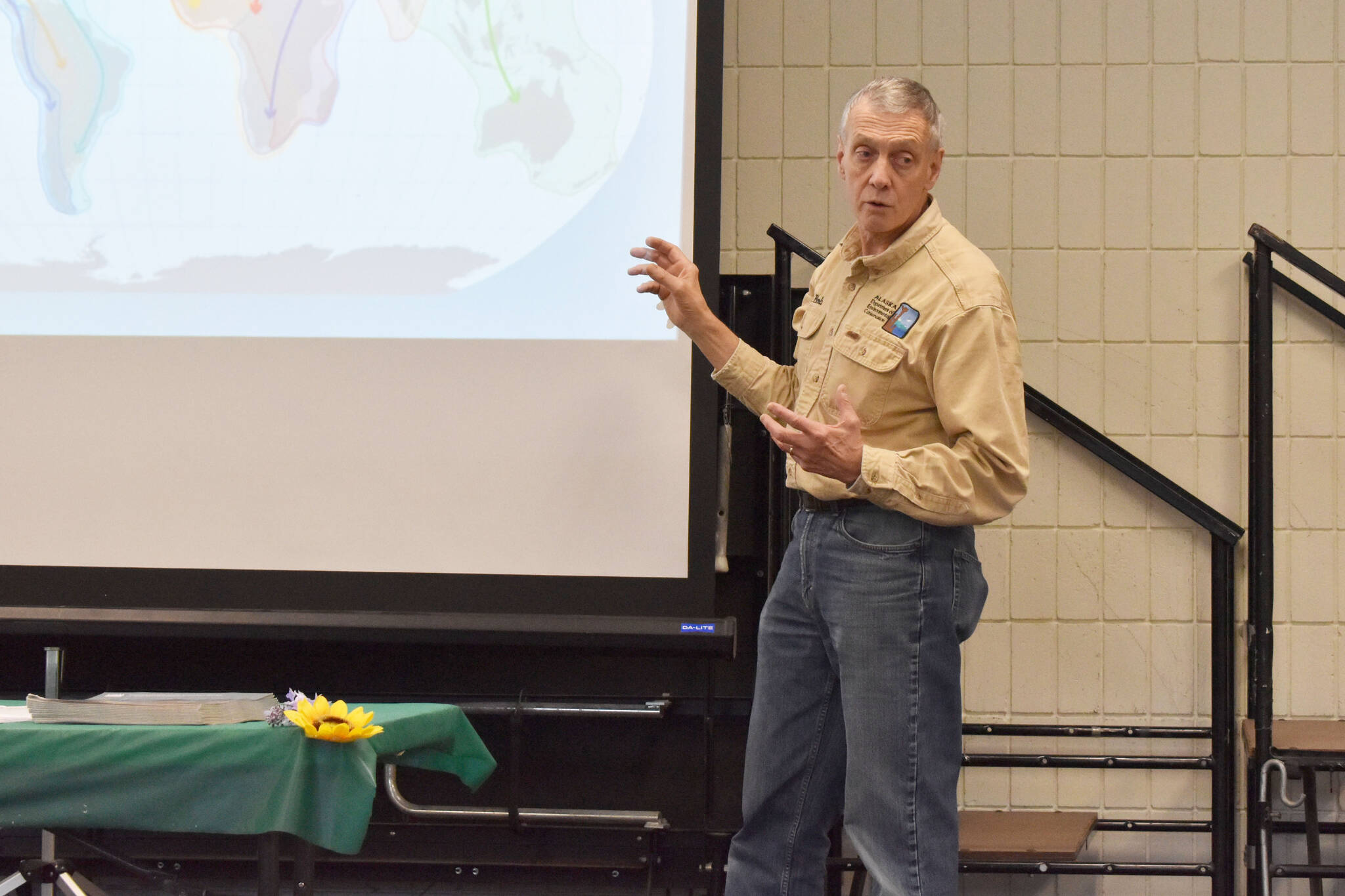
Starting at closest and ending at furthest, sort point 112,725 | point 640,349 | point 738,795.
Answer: point 112,725, point 640,349, point 738,795

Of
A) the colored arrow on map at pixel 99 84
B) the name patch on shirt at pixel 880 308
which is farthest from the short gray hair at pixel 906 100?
the colored arrow on map at pixel 99 84

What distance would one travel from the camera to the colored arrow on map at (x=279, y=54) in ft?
8.03

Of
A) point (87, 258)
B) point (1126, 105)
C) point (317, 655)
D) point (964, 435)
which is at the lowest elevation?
point (317, 655)

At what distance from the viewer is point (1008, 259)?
2.80 metres

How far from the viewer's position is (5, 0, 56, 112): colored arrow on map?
2477 mm

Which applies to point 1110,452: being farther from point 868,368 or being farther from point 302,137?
point 302,137

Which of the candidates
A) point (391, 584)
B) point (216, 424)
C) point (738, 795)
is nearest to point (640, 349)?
point (391, 584)

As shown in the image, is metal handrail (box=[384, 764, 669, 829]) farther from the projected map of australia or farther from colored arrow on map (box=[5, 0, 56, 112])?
colored arrow on map (box=[5, 0, 56, 112])

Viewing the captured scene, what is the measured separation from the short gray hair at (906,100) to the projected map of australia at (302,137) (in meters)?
0.85

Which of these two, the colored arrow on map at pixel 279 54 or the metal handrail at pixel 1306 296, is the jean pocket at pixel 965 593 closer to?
the metal handrail at pixel 1306 296

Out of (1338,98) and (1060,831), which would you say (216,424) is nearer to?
(1060,831)

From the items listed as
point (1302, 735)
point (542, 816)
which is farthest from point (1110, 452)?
point (542, 816)

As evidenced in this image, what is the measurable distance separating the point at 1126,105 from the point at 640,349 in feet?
4.44

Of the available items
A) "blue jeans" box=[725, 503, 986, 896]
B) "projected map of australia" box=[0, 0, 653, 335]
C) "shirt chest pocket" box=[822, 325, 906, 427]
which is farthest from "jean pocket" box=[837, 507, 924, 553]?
"projected map of australia" box=[0, 0, 653, 335]
